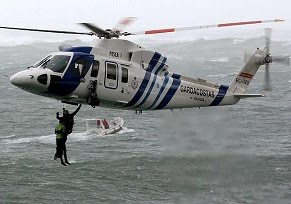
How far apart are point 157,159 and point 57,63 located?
42377 millimetres

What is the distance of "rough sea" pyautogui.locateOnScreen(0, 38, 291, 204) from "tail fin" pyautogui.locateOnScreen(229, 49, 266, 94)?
2623 centimetres

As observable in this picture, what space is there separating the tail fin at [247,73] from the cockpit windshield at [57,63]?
8709 millimetres

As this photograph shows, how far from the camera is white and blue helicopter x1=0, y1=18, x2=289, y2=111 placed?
58.5 ft

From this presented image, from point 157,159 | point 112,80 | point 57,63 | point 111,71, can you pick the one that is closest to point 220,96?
point 112,80

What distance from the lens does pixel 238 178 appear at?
177 feet

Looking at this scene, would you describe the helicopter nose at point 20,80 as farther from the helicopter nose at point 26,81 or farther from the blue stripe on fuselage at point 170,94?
the blue stripe on fuselage at point 170,94

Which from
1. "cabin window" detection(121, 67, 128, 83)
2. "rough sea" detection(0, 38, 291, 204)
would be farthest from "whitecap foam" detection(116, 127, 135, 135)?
"cabin window" detection(121, 67, 128, 83)

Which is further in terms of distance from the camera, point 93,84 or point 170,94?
point 170,94

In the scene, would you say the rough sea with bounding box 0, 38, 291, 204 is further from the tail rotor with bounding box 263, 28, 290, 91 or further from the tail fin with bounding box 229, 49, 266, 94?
the tail rotor with bounding box 263, 28, 290, 91

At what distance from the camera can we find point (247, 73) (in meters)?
24.5

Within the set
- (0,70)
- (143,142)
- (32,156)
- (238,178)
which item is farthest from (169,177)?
(0,70)

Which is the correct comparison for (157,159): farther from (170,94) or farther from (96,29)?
(96,29)

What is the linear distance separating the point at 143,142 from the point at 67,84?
162ft

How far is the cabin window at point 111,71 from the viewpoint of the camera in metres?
18.9
